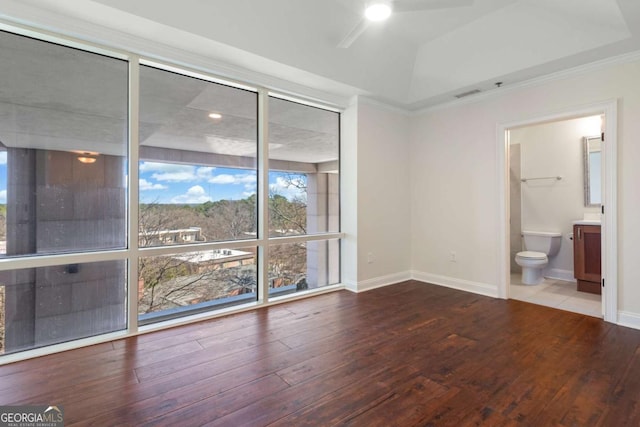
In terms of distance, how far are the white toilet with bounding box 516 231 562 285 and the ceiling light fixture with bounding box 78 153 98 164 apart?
5.17 metres

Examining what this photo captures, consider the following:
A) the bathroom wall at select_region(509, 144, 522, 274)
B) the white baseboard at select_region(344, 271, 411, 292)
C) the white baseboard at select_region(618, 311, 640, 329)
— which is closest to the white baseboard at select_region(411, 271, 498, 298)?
the white baseboard at select_region(344, 271, 411, 292)

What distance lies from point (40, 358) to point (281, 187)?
2540 millimetres

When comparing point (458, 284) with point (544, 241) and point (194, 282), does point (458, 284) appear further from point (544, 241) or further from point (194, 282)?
point (194, 282)

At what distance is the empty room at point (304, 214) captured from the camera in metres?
2.02

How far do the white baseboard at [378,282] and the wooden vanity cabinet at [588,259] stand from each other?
214 centimetres

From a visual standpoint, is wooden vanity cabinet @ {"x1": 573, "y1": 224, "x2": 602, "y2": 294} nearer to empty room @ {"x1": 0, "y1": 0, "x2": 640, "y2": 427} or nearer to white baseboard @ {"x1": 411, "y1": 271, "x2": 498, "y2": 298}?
empty room @ {"x1": 0, "y1": 0, "x2": 640, "y2": 427}

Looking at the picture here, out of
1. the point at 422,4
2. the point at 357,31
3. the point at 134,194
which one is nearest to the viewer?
the point at 422,4

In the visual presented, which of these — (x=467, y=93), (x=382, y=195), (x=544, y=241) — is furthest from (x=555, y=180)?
(x=382, y=195)

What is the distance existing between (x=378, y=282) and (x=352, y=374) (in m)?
2.31

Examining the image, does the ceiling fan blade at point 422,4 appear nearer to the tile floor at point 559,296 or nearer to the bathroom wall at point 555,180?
the bathroom wall at point 555,180

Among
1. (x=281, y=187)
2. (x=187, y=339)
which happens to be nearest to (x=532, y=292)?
(x=281, y=187)

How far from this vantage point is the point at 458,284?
4.26 metres


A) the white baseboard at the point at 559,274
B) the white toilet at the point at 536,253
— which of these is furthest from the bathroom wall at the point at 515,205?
the white baseboard at the point at 559,274

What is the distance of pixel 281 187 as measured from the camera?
12.4ft
